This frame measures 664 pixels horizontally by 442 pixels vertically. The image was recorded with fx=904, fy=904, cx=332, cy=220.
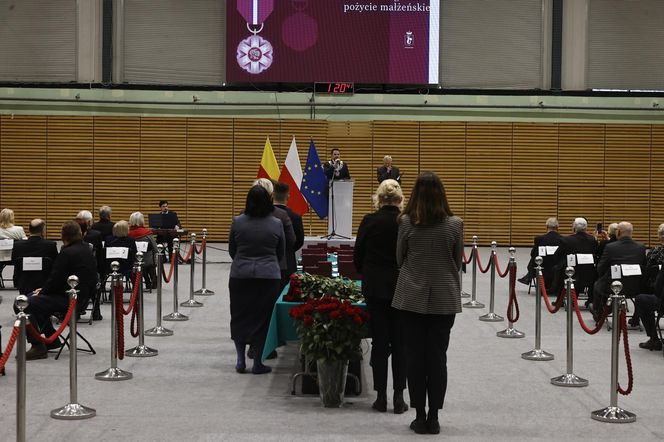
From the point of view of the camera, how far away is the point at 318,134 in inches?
894

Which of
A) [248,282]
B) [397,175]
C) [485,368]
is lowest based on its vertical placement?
[485,368]

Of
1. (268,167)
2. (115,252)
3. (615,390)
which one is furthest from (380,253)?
(268,167)

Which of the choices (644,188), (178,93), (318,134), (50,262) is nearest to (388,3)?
(318,134)

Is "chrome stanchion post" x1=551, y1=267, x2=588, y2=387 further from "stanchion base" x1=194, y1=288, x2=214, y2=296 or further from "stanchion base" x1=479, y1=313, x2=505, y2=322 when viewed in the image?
"stanchion base" x1=194, y1=288, x2=214, y2=296

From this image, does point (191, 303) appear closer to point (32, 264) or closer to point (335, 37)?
point (32, 264)

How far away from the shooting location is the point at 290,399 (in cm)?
703

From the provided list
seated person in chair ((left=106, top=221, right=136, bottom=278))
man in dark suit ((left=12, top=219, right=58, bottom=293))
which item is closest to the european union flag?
seated person in chair ((left=106, top=221, right=136, bottom=278))

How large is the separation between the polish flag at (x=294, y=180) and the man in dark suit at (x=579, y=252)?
12.0 ft

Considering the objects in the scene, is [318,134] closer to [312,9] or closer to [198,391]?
[312,9]

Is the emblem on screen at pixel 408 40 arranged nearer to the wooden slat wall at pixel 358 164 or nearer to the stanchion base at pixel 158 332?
the wooden slat wall at pixel 358 164

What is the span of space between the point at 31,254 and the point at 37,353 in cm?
142

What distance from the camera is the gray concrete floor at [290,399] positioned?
239 inches

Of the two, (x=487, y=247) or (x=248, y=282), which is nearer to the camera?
(x=248, y=282)

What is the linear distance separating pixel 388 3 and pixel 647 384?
15601 mm
